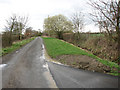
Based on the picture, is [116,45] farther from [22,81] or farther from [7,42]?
[7,42]

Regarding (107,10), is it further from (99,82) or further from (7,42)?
(7,42)

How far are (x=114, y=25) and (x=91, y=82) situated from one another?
5270 millimetres

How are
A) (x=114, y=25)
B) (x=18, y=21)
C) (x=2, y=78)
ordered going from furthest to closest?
(x=18, y=21)
(x=114, y=25)
(x=2, y=78)

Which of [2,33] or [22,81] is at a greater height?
[2,33]

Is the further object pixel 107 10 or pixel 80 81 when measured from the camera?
pixel 107 10

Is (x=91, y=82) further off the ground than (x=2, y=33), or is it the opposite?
(x=2, y=33)

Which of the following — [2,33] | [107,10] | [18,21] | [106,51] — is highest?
[18,21]

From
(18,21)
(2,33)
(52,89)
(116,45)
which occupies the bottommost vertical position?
(52,89)

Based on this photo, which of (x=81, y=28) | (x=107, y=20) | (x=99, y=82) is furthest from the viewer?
(x=81, y=28)

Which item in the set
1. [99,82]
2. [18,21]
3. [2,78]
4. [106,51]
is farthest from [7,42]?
[18,21]

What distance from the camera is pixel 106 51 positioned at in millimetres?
8602

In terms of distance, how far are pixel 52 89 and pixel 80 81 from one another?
1153 millimetres

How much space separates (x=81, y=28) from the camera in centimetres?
1939

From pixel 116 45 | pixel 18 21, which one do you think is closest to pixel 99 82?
pixel 116 45
